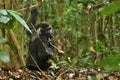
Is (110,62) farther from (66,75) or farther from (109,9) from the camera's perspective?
(66,75)

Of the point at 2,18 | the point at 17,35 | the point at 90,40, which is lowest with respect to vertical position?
the point at 90,40

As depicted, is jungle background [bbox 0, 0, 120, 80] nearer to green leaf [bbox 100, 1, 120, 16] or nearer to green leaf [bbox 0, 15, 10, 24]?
green leaf [bbox 0, 15, 10, 24]

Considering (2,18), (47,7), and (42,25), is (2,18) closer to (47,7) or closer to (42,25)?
(42,25)

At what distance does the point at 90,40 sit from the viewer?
32.3ft

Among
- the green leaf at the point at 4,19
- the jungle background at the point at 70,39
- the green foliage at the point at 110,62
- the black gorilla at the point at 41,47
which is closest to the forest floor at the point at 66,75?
Answer: the jungle background at the point at 70,39

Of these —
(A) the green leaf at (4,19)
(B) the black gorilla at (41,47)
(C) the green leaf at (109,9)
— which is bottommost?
(B) the black gorilla at (41,47)

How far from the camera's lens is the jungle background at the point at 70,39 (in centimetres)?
458

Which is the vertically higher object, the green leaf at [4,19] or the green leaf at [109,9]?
the green leaf at [109,9]

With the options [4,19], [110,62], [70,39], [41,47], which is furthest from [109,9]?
[70,39]

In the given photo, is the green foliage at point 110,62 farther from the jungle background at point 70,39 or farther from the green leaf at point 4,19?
the jungle background at point 70,39

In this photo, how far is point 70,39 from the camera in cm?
978

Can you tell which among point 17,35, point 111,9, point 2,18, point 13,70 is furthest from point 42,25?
point 111,9

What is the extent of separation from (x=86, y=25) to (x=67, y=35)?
68cm

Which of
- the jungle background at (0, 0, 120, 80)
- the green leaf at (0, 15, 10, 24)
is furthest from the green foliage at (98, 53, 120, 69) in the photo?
the jungle background at (0, 0, 120, 80)
